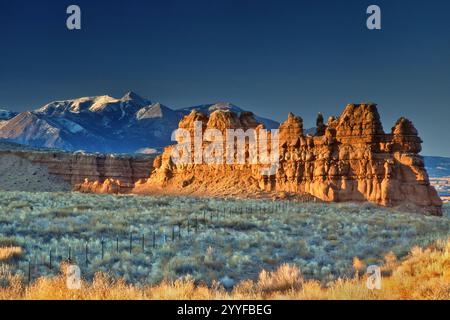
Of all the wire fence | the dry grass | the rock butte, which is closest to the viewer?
the dry grass

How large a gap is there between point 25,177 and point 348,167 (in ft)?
205

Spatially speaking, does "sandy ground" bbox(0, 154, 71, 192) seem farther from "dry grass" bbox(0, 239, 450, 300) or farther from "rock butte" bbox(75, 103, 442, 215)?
"dry grass" bbox(0, 239, 450, 300)

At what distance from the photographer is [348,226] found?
2677 centimetres

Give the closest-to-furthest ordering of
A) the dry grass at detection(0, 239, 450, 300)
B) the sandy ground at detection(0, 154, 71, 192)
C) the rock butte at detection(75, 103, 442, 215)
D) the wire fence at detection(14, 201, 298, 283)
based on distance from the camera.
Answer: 1. the dry grass at detection(0, 239, 450, 300)
2. the wire fence at detection(14, 201, 298, 283)
3. the rock butte at detection(75, 103, 442, 215)
4. the sandy ground at detection(0, 154, 71, 192)

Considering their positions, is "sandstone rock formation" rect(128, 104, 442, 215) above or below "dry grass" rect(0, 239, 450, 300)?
above

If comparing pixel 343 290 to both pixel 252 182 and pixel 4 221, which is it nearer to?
pixel 4 221

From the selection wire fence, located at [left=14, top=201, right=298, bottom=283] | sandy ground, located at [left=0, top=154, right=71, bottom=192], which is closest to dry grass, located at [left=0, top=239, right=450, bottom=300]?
wire fence, located at [left=14, top=201, right=298, bottom=283]

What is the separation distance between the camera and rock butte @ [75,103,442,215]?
52812 millimetres

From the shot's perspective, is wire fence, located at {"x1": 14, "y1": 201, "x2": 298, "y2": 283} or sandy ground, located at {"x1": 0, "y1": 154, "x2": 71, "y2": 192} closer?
wire fence, located at {"x1": 14, "y1": 201, "x2": 298, "y2": 283}

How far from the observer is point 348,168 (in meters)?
55.1

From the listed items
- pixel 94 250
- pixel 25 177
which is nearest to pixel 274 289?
pixel 94 250

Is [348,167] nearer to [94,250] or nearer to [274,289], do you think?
[94,250]

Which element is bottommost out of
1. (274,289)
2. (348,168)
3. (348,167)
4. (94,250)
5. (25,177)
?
(274,289)
